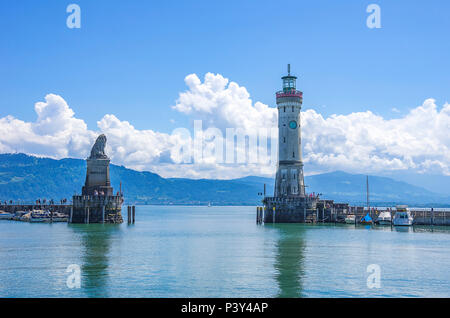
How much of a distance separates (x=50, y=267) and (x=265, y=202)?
2669 inches

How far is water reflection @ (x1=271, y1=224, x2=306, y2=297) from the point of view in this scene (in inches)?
1427

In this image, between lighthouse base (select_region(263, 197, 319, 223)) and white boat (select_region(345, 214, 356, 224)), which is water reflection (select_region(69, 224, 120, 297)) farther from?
white boat (select_region(345, 214, 356, 224))

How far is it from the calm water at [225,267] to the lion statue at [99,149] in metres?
30.5

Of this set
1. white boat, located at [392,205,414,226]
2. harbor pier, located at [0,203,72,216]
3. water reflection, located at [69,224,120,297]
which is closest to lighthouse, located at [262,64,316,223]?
white boat, located at [392,205,414,226]

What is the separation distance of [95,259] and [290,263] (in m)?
18.9

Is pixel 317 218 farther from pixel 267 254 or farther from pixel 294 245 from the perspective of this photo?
pixel 267 254

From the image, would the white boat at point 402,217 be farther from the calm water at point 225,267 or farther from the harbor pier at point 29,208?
the harbor pier at point 29,208

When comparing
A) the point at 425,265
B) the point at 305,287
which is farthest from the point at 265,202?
the point at 305,287

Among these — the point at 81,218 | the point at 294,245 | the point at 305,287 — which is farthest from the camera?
the point at 81,218

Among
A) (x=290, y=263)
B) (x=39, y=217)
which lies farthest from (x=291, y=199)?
(x=39, y=217)

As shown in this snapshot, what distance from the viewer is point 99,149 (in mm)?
Result: 103875

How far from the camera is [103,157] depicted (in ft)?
341

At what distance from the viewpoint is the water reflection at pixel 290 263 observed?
36250 millimetres

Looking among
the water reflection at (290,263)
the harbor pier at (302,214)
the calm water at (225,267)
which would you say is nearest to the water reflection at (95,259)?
the calm water at (225,267)
